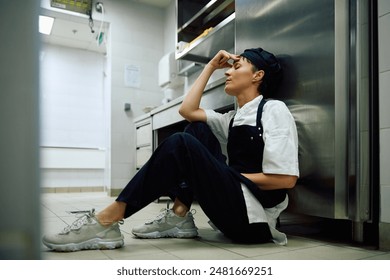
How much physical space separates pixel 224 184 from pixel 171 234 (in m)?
0.30

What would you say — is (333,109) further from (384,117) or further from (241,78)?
(241,78)

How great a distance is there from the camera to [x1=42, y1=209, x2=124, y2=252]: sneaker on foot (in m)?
0.87

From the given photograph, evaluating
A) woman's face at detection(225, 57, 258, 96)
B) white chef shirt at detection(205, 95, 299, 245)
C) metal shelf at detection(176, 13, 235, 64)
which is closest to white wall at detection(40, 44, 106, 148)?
metal shelf at detection(176, 13, 235, 64)

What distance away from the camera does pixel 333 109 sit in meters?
0.97

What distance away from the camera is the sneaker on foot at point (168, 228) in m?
1.07

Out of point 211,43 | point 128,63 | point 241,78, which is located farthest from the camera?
point 128,63

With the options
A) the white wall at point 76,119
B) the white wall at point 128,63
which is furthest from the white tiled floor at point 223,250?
the white wall at point 76,119

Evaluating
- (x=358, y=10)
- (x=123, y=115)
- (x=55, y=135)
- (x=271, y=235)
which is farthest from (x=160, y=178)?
(x=55, y=135)

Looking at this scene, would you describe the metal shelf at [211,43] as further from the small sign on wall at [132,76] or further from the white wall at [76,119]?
the white wall at [76,119]

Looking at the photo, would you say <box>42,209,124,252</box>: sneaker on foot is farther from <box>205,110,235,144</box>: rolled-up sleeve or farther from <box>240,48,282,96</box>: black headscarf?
<box>240,48,282,96</box>: black headscarf

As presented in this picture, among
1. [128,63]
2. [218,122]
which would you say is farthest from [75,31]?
[218,122]

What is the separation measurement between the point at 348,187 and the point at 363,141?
0.46 ft

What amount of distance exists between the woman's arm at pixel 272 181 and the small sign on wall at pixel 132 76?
2641mm
